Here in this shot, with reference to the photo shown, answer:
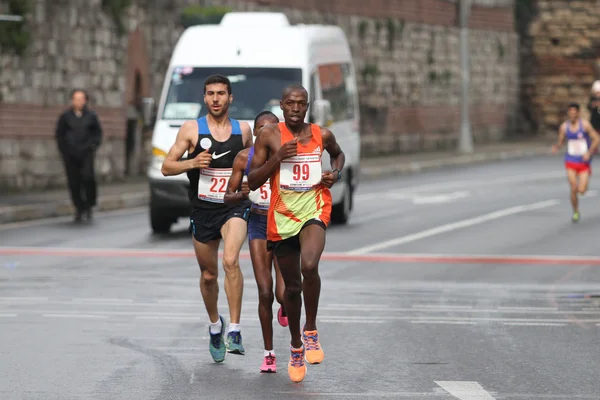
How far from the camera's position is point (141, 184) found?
27078 mm

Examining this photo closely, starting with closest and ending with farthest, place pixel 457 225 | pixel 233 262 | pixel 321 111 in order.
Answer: pixel 233 262
pixel 321 111
pixel 457 225

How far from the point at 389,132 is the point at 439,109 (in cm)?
368

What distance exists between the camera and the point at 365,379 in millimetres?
9031

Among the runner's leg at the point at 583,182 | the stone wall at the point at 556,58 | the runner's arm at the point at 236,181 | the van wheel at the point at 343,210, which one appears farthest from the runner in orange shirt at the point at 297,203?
the stone wall at the point at 556,58

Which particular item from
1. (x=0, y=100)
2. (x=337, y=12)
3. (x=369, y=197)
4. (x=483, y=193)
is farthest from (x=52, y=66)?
(x=337, y=12)

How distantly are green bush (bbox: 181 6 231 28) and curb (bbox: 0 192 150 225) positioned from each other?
17.3 ft

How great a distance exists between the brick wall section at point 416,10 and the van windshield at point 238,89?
13876mm

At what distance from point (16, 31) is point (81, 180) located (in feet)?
14.1

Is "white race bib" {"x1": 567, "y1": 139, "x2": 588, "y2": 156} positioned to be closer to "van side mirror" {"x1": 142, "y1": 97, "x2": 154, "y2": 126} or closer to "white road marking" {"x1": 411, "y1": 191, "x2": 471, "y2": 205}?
"white road marking" {"x1": 411, "y1": 191, "x2": 471, "y2": 205}

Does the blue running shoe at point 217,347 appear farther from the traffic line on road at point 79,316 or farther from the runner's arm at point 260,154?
the traffic line on road at point 79,316

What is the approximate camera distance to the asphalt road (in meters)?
8.89

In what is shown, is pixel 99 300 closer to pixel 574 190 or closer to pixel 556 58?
pixel 574 190

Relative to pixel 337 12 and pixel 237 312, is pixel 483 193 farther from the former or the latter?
pixel 237 312

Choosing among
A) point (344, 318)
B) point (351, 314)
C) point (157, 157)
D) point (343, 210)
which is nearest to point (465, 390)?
point (344, 318)
